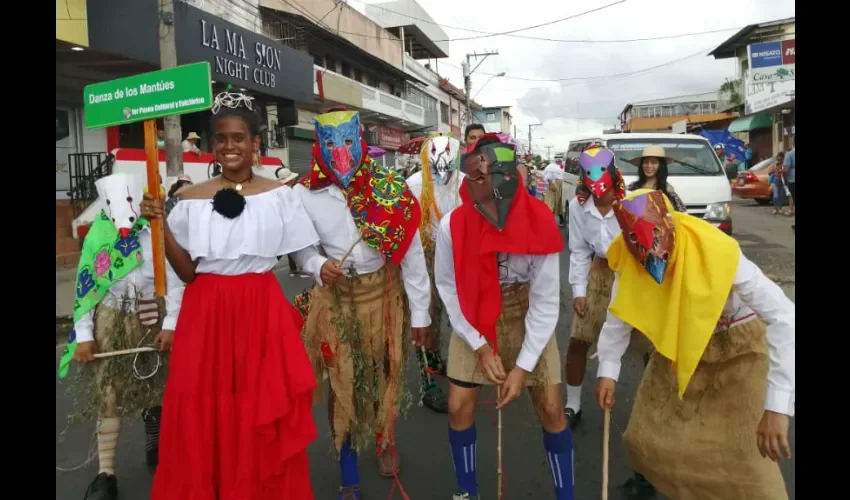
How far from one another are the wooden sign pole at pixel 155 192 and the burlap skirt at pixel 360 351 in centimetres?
97

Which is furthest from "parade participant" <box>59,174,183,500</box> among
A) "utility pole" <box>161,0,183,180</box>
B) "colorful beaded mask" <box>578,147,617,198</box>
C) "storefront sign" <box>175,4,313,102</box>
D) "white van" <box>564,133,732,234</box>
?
"storefront sign" <box>175,4,313,102</box>

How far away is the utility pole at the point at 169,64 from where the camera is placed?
946 centimetres

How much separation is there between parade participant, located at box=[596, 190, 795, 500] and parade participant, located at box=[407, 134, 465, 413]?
252 centimetres

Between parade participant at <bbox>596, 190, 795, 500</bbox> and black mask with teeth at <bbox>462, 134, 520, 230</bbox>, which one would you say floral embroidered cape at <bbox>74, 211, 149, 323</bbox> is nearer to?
black mask with teeth at <bbox>462, 134, 520, 230</bbox>

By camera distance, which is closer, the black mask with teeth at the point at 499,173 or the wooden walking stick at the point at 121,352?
the black mask with teeth at the point at 499,173

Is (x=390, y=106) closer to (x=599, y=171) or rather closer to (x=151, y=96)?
(x=599, y=171)

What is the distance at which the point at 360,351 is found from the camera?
3490mm

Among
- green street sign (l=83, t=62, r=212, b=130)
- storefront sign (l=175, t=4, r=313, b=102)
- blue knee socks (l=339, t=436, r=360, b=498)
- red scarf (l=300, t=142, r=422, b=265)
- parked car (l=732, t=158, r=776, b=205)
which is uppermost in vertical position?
storefront sign (l=175, t=4, r=313, b=102)

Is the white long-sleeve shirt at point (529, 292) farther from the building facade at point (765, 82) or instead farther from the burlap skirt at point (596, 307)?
the building facade at point (765, 82)

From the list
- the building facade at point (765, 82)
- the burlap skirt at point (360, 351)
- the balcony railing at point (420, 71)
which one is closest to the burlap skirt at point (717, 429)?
the burlap skirt at point (360, 351)

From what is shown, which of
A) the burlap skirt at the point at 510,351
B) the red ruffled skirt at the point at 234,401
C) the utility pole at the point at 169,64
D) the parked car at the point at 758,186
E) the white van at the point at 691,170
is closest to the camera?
the red ruffled skirt at the point at 234,401

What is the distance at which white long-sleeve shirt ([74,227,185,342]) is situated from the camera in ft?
11.2
